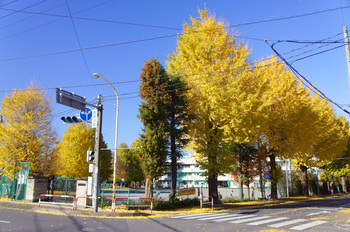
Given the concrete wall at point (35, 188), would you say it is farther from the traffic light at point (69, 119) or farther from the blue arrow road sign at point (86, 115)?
the traffic light at point (69, 119)

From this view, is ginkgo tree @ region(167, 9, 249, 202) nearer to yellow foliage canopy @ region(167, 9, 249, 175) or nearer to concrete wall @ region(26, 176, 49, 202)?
yellow foliage canopy @ region(167, 9, 249, 175)

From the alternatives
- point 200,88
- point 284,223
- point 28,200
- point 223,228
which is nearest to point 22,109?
point 28,200

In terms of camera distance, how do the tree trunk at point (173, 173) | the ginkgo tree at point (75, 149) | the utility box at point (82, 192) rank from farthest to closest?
the ginkgo tree at point (75, 149), the tree trunk at point (173, 173), the utility box at point (82, 192)

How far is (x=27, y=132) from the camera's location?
21.3 m

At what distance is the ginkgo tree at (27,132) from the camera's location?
68.1ft

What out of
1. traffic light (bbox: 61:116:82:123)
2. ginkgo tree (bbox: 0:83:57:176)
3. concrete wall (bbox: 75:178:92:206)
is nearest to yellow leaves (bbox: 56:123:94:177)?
ginkgo tree (bbox: 0:83:57:176)

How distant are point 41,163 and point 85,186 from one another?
8.00 metres

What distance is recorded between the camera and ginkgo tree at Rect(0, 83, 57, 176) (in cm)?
2075

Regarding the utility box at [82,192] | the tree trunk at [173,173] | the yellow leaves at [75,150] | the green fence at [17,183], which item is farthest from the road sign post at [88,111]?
the yellow leaves at [75,150]

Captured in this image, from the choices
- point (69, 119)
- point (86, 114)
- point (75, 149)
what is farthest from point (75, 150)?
point (69, 119)

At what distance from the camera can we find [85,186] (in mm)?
16922

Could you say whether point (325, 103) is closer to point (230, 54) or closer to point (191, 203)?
point (230, 54)

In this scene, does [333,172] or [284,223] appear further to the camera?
[333,172]

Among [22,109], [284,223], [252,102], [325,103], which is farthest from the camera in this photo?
[325,103]
